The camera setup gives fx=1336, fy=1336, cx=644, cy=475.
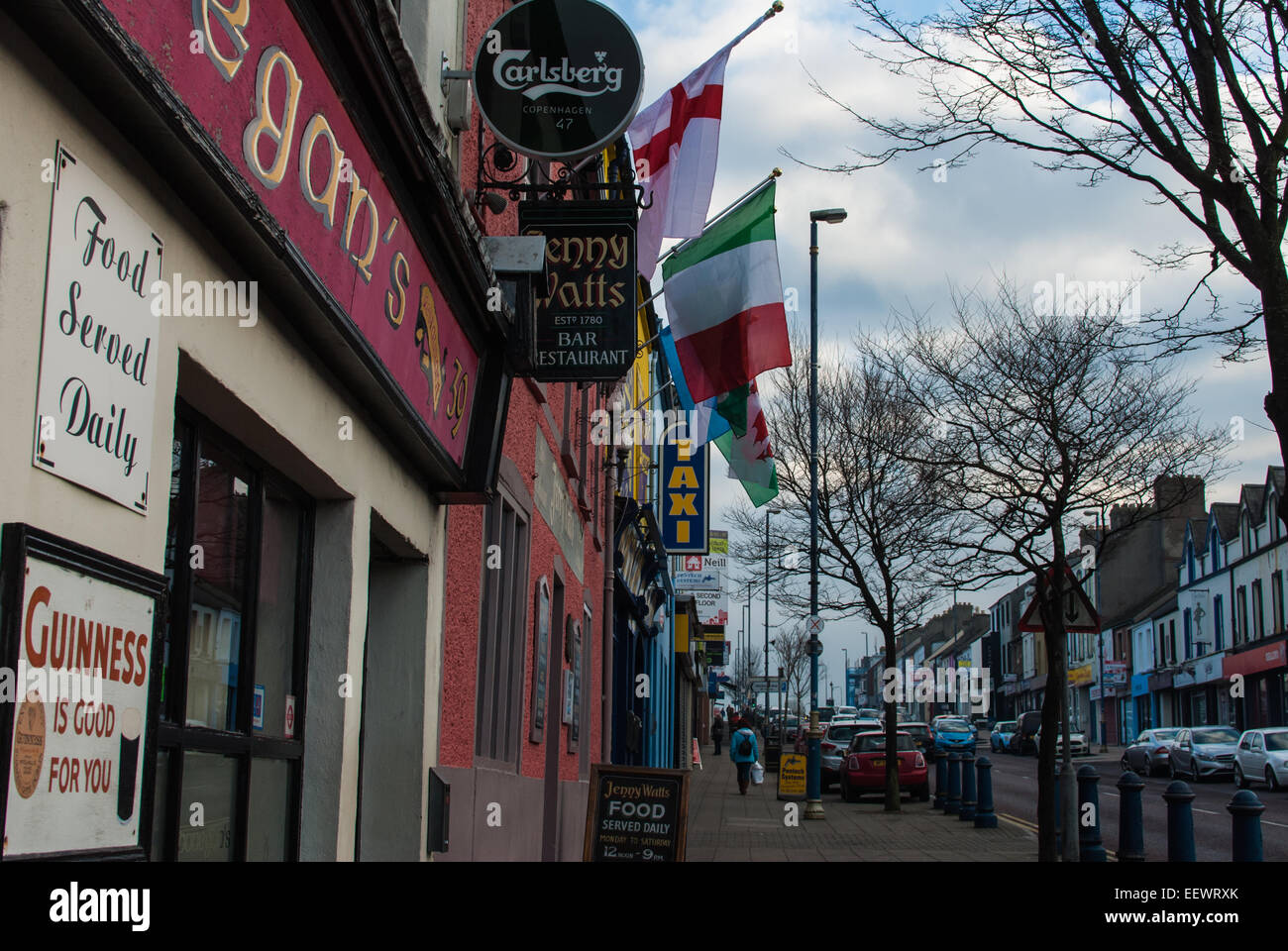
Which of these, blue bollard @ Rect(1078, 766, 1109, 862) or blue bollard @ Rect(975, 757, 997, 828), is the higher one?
blue bollard @ Rect(1078, 766, 1109, 862)

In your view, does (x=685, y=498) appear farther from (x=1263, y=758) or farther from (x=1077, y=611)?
(x=1077, y=611)

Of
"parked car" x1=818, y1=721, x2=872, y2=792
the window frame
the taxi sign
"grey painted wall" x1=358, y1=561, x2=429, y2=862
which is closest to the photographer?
"grey painted wall" x1=358, y1=561, x2=429, y2=862

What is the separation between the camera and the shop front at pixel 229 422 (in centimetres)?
276

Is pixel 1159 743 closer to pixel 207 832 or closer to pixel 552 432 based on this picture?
pixel 552 432

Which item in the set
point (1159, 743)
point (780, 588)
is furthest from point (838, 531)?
point (1159, 743)

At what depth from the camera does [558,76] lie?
22.1 ft

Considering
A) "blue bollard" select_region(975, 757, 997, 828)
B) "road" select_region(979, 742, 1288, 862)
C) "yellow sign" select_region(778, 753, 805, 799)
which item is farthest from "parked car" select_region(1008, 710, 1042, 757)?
"blue bollard" select_region(975, 757, 997, 828)

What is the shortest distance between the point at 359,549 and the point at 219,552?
44.1 inches

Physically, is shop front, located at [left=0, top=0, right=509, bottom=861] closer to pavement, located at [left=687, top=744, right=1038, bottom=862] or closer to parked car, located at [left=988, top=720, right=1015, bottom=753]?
pavement, located at [left=687, top=744, right=1038, bottom=862]

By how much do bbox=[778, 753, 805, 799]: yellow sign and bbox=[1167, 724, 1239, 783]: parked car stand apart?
40.3 ft

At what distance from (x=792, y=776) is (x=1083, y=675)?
51.7m

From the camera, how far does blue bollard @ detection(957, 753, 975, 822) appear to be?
20688 millimetres

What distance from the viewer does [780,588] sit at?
30.0m

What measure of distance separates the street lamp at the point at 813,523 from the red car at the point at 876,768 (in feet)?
9.16
